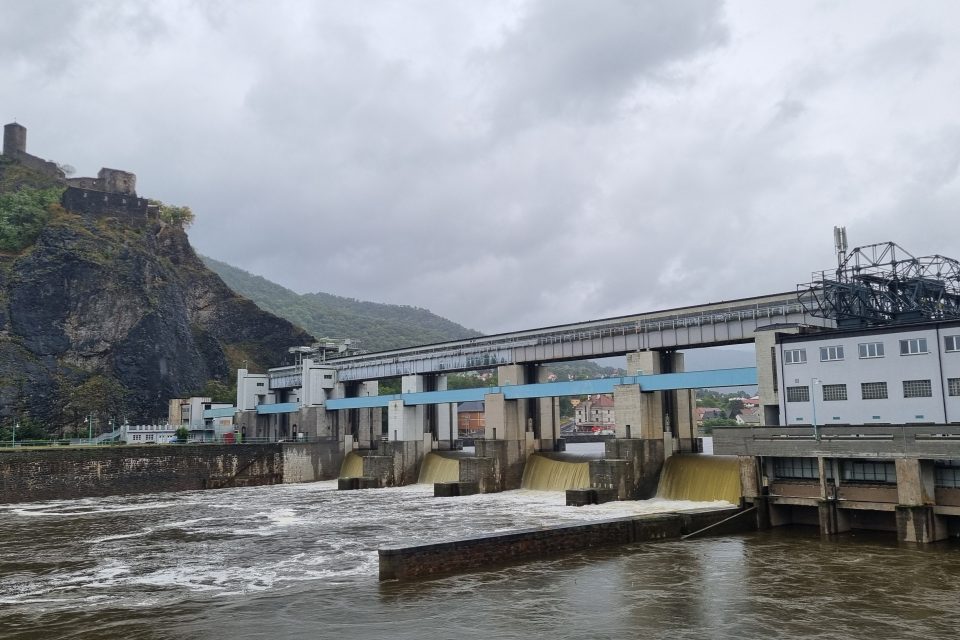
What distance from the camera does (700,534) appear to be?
3622 cm

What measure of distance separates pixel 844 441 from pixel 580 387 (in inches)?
977

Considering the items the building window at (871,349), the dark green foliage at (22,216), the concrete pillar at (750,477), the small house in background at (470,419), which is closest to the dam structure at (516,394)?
the building window at (871,349)

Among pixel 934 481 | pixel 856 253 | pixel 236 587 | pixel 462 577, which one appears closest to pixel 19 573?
pixel 236 587

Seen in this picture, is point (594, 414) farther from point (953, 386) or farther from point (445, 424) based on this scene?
point (953, 386)

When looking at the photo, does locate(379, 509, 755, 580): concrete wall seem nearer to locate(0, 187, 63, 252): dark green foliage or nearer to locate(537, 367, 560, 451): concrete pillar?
locate(537, 367, 560, 451): concrete pillar

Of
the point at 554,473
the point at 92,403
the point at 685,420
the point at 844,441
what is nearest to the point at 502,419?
the point at 554,473

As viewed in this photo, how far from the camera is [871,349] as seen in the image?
1539 inches

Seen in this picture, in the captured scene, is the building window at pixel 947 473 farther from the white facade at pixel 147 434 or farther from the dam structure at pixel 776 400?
the white facade at pixel 147 434

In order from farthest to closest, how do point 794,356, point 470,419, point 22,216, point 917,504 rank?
point 470,419
point 22,216
point 794,356
point 917,504

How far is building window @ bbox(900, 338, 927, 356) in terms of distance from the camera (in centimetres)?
3738

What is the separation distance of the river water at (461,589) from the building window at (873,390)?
7725mm

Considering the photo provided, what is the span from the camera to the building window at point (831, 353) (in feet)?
132

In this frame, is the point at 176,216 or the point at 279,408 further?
the point at 176,216

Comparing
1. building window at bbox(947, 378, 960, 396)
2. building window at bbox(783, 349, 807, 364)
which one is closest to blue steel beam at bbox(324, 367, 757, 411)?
building window at bbox(783, 349, 807, 364)
